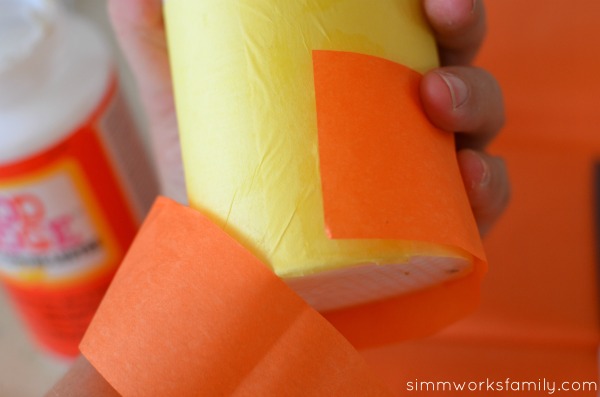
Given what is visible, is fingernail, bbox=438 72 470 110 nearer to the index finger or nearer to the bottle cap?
the index finger

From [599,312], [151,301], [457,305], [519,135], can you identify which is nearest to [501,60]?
[519,135]

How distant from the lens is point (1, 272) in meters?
0.50

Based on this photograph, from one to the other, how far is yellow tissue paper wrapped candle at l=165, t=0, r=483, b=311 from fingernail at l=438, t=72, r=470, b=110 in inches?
2.0

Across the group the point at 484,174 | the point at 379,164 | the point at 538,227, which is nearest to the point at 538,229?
the point at 538,227

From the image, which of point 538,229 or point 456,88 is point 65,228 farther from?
point 538,229

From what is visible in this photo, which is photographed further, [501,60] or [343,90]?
[501,60]

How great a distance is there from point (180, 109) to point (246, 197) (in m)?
0.06

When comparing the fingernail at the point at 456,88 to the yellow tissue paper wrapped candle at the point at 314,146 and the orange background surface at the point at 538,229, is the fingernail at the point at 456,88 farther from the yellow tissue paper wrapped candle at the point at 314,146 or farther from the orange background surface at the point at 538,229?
the orange background surface at the point at 538,229

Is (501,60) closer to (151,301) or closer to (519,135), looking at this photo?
(519,135)

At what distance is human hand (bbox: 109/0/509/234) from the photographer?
32cm

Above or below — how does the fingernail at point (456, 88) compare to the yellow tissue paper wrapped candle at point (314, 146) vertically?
above

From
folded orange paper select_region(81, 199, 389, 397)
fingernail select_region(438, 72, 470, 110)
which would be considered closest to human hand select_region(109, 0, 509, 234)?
fingernail select_region(438, 72, 470, 110)

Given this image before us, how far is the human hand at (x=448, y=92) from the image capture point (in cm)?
32

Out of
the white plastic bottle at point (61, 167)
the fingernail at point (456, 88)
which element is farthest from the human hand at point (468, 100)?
the white plastic bottle at point (61, 167)
